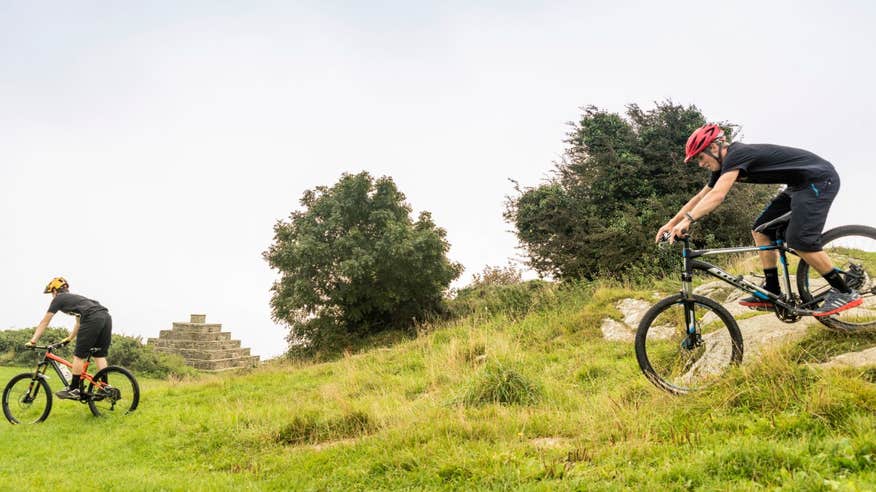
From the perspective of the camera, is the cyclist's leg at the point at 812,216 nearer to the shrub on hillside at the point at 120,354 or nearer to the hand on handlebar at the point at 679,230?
the hand on handlebar at the point at 679,230

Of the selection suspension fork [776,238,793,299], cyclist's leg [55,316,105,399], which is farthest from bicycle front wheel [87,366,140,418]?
suspension fork [776,238,793,299]

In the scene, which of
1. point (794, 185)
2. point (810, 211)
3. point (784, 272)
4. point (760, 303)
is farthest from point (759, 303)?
point (794, 185)

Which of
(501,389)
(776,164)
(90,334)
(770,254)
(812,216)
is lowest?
(501,389)

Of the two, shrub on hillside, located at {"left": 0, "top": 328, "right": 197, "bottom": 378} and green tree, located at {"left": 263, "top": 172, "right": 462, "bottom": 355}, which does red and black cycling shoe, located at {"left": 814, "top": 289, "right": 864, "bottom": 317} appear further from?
shrub on hillside, located at {"left": 0, "top": 328, "right": 197, "bottom": 378}

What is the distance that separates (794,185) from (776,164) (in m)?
0.30

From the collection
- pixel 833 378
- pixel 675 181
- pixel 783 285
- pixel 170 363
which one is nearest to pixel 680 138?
pixel 675 181

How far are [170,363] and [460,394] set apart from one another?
20.7m

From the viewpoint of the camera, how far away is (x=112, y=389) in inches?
371

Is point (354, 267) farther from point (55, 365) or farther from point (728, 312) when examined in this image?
point (728, 312)

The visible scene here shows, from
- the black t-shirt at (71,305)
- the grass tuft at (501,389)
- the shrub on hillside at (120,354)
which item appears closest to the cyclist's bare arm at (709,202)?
the grass tuft at (501,389)

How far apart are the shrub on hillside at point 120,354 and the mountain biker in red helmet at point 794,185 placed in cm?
2168

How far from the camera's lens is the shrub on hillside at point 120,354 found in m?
20.8

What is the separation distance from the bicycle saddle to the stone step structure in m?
24.9

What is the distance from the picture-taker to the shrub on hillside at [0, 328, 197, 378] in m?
20.8
